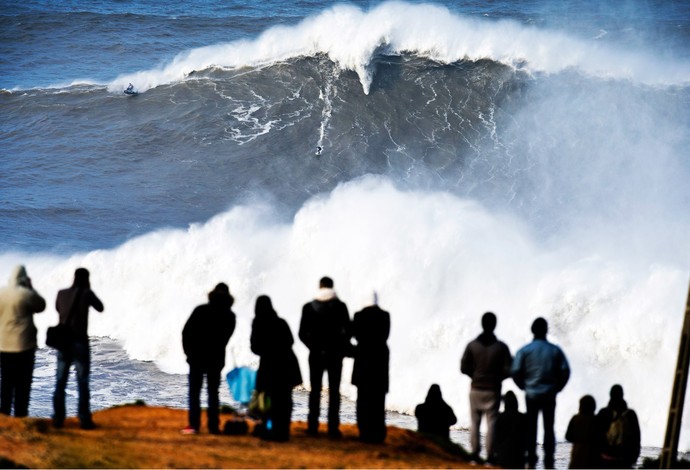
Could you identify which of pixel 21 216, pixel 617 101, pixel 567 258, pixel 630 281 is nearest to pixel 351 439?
pixel 630 281

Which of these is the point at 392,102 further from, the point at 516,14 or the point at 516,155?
the point at 516,14

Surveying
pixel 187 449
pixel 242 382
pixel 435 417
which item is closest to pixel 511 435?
pixel 435 417

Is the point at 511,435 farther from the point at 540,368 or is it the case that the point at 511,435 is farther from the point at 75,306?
the point at 75,306

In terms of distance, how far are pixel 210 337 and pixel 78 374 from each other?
1.33 m

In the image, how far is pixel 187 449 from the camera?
1084 centimetres

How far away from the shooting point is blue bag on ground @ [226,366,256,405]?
11.4 metres

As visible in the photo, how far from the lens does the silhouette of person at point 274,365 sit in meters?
10.7

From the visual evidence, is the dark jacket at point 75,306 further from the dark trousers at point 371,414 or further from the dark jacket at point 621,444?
the dark jacket at point 621,444

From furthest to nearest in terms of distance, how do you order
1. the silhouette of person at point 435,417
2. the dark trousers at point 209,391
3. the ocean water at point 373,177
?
the ocean water at point 373,177, the silhouette of person at point 435,417, the dark trousers at point 209,391

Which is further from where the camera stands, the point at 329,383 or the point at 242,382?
the point at 242,382

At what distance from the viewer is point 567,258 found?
22766mm

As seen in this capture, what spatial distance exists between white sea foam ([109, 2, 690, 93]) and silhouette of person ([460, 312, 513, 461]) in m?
22.1

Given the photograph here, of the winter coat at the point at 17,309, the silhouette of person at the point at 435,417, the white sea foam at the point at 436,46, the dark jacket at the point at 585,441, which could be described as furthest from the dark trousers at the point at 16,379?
the white sea foam at the point at 436,46

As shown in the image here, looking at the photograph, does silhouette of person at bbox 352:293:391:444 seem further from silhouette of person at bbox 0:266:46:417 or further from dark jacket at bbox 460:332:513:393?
silhouette of person at bbox 0:266:46:417
